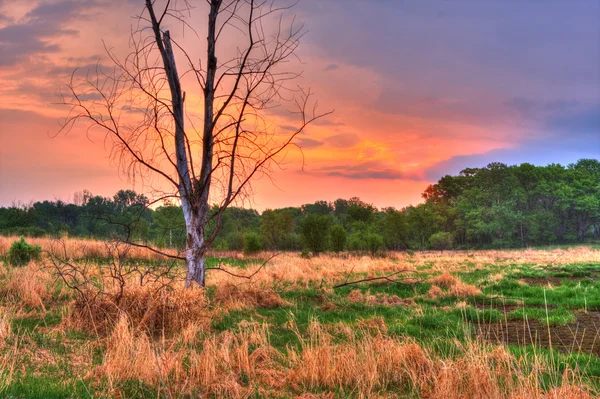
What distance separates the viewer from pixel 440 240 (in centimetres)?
7538

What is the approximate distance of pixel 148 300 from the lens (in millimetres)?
6805

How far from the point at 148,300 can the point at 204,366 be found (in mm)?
2722

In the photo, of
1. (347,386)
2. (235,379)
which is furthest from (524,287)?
(235,379)

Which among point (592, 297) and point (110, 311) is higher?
point (110, 311)

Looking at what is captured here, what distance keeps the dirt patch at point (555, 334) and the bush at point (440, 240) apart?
6629 centimetres

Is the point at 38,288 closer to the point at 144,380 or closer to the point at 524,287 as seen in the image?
the point at 144,380

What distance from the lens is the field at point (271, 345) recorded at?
4.21 metres

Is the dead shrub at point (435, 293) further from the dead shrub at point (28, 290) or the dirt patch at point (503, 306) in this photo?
the dead shrub at point (28, 290)

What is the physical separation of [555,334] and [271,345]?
5.46 meters

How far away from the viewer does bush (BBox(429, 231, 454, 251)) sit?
73438 millimetres

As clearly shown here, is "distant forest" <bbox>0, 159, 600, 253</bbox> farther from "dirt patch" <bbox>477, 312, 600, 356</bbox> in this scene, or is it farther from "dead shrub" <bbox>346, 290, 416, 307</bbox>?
"dirt patch" <bbox>477, 312, 600, 356</bbox>

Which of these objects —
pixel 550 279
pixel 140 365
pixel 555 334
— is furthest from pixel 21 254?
pixel 550 279

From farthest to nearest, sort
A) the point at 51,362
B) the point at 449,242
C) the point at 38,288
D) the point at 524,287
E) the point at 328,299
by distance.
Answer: the point at 449,242, the point at 524,287, the point at 328,299, the point at 38,288, the point at 51,362

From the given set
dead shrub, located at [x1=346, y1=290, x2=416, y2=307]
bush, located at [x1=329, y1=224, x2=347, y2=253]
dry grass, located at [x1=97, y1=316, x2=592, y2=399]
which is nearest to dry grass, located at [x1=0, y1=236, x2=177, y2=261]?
dead shrub, located at [x1=346, y1=290, x2=416, y2=307]
